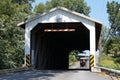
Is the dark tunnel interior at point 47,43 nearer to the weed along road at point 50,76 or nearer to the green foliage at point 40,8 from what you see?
the weed along road at point 50,76

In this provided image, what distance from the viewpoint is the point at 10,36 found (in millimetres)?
30625

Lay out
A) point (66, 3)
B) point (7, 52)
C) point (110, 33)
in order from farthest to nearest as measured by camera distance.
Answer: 1. point (110, 33)
2. point (66, 3)
3. point (7, 52)

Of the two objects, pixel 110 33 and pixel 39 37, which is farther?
pixel 110 33

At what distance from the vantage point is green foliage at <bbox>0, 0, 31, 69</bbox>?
25781mm

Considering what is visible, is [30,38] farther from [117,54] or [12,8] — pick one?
[117,54]

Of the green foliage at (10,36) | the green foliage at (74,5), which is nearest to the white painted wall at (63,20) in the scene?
the green foliage at (10,36)

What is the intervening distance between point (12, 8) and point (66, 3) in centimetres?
4029

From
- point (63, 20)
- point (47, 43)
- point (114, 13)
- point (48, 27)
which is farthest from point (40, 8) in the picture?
point (63, 20)

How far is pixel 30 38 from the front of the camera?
79.6 ft

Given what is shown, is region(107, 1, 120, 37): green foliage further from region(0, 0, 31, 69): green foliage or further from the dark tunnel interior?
region(0, 0, 31, 69): green foliage

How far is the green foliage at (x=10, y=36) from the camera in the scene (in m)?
25.8

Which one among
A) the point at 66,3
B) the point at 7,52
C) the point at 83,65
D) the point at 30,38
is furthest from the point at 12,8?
the point at 83,65

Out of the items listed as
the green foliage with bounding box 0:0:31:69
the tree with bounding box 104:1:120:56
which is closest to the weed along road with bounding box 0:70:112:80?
the green foliage with bounding box 0:0:31:69

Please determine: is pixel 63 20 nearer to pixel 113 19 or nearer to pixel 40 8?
pixel 40 8
